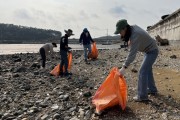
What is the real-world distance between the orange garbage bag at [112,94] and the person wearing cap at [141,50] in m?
0.24

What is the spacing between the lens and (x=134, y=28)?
27.5ft

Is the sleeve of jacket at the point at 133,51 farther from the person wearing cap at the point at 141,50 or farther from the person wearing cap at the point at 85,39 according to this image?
the person wearing cap at the point at 85,39

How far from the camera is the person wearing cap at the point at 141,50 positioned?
324 inches

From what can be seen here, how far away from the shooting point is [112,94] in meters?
8.26

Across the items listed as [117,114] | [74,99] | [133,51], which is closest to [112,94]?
[117,114]

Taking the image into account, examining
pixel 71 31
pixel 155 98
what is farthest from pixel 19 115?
pixel 71 31

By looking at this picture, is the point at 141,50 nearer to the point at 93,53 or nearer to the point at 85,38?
the point at 85,38

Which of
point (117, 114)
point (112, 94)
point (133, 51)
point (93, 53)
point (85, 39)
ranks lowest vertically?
point (117, 114)

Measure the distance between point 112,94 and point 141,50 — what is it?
1.33 metres

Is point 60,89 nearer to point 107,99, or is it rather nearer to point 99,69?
point 107,99

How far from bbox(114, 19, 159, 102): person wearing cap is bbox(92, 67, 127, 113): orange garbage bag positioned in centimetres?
24

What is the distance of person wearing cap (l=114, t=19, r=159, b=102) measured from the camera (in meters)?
8.23

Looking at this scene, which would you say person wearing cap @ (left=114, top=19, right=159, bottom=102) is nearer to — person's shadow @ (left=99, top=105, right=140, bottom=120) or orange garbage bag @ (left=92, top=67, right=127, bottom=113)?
orange garbage bag @ (left=92, top=67, right=127, bottom=113)

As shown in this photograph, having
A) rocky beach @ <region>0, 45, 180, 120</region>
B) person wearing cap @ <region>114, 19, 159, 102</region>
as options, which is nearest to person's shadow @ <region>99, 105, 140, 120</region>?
rocky beach @ <region>0, 45, 180, 120</region>
